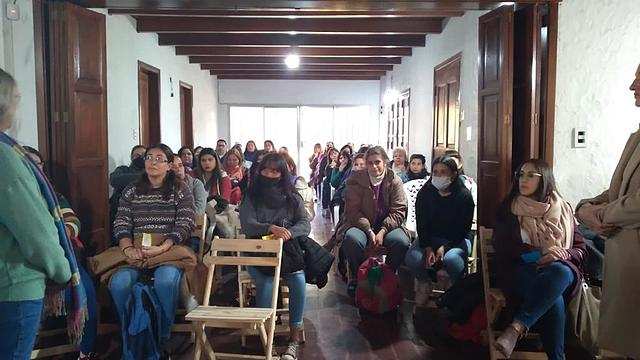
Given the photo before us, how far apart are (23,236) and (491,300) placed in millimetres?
2584

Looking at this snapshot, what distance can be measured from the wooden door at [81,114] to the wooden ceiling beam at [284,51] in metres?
4.68

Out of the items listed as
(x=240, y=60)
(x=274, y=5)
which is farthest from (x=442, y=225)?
(x=240, y=60)

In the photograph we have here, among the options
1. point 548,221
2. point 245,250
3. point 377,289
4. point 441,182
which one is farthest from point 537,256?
point 245,250

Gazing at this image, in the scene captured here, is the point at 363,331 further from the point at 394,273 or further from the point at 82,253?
the point at 82,253

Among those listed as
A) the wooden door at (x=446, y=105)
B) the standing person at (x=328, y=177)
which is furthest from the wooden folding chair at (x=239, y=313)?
the standing person at (x=328, y=177)

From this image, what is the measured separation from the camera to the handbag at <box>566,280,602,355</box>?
3.21 meters

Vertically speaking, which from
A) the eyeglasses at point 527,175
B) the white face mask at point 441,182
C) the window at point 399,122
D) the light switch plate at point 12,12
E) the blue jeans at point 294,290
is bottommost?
the blue jeans at point 294,290

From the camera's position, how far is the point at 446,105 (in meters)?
6.51

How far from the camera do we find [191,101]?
9.91 m

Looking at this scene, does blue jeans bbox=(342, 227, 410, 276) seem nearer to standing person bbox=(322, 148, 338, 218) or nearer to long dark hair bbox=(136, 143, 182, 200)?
long dark hair bbox=(136, 143, 182, 200)

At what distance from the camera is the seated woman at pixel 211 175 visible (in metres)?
5.28

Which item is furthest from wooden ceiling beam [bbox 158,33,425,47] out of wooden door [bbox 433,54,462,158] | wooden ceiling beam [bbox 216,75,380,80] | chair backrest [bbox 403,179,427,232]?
wooden ceiling beam [bbox 216,75,380,80]

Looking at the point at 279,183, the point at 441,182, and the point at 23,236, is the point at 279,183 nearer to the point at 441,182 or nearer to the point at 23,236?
the point at 441,182

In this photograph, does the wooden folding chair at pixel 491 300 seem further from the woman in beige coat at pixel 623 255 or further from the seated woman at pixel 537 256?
the woman in beige coat at pixel 623 255
